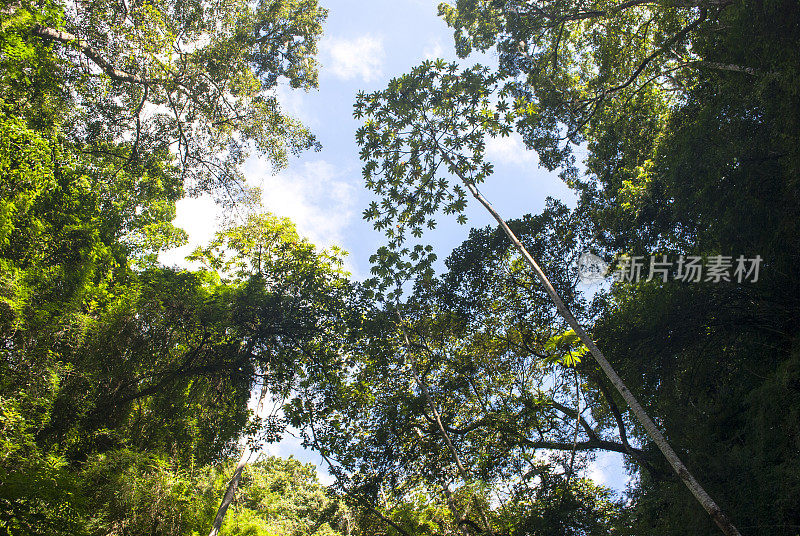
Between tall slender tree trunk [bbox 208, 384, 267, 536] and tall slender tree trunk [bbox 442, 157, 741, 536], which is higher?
tall slender tree trunk [bbox 208, 384, 267, 536]

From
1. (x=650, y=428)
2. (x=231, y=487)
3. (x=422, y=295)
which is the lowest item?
(x=650, y=428)

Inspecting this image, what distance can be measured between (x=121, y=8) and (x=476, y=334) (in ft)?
43.7

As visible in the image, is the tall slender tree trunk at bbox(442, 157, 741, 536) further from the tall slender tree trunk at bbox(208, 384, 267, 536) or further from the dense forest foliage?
the tall slender tree trunk at bbox(208, 384, 267, 536)

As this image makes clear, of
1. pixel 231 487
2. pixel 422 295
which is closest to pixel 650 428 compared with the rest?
pixel 422 295

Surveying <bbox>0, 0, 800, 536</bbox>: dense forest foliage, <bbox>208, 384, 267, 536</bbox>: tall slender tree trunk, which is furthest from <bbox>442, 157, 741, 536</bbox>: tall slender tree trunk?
<bbox>208, 384, 267, 536</bbox>: tall slender tree trunk

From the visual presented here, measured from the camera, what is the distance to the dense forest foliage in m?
6.93

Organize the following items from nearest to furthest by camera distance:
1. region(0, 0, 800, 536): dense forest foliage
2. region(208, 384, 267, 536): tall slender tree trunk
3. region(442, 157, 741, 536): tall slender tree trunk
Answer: region(442, 157, 741, 536): tall slender tree trunk
region(0, 0, 800, 536): dense forest foliage
region(208, 384, 267, 536): tall slender tree trunk

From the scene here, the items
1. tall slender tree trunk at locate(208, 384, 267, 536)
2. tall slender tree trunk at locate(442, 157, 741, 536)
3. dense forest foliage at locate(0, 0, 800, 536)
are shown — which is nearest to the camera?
tall slender tree trunk at locate(442, 157, 741, 536)

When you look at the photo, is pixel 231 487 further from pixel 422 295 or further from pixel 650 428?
pixel 650 428

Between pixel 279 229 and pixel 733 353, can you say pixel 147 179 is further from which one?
pixel 733 353

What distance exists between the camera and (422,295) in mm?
11555

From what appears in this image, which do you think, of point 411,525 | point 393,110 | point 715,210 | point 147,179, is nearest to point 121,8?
point 147,179

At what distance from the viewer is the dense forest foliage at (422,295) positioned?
273 inches

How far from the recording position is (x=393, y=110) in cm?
855
